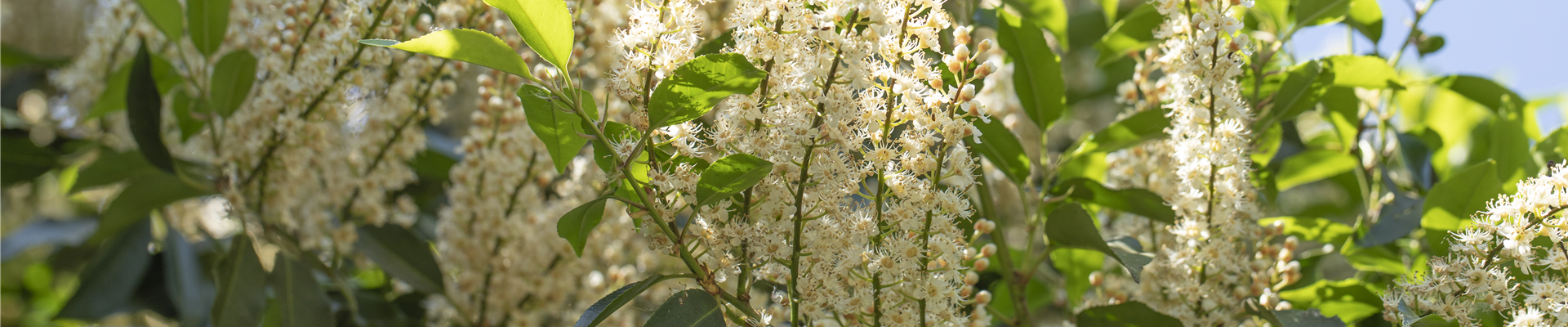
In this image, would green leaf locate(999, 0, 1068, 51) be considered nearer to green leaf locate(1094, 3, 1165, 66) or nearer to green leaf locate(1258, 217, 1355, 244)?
green leaf locate(1094, 3, 1165, 66)

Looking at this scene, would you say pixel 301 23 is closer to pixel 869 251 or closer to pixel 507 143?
pixel 507 143

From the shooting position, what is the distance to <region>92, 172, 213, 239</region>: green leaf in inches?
32.5

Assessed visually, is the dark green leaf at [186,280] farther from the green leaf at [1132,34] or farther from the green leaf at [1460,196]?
the green leaf at [1460,196]

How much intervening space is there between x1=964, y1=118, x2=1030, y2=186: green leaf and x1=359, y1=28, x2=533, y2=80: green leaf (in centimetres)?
40

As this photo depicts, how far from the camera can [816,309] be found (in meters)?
0.53

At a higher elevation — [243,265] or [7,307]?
[243,265]

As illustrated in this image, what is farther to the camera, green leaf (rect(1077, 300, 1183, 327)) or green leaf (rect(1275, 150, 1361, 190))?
green leaf (rect(1275, 150, 1361, 190))

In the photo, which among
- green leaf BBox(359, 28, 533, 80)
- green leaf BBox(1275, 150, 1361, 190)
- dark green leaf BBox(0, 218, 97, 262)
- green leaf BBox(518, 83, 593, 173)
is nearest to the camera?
green leaf BBox(359, 28, 533, 80)

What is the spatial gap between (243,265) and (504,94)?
0.95ft

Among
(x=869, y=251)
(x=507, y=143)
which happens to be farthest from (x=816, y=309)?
(x=507, y=143)

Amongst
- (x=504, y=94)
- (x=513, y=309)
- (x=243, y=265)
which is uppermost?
(x=504, y=94)

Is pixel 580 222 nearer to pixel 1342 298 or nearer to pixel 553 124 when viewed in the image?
pixel 553 124

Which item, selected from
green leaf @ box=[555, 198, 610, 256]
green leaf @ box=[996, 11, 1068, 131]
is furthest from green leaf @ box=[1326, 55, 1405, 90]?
green leaf @ box=[555, 198, 610, 256]

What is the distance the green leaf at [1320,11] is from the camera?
75 cm
